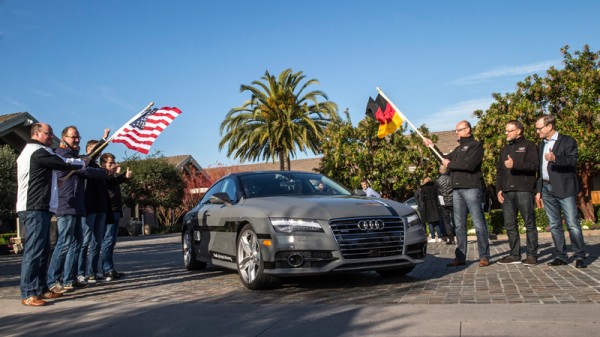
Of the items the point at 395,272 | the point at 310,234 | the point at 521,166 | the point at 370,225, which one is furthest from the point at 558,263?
the point at 310,234

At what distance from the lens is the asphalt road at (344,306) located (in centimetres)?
461

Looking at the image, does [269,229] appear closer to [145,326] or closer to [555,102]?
[145,326]

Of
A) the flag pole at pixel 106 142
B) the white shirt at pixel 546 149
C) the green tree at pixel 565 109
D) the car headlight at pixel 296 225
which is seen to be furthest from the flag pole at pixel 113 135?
the green tree at pixel 565 109

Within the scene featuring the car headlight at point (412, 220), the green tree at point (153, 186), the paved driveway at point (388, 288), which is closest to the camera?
the paved driveway at point (388, 288)

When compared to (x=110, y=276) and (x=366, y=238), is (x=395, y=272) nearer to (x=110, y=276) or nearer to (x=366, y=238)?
(x=366, y=238)

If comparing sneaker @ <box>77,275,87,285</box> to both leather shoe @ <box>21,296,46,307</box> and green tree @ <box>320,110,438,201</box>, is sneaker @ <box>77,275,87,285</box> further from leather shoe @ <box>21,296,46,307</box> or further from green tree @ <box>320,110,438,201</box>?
green tree @ <box>320,110,438,201</box>

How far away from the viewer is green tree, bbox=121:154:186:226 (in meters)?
42.3

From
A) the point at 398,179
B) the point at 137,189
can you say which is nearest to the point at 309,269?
the point at 398,179

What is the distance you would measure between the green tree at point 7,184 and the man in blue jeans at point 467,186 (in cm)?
1995

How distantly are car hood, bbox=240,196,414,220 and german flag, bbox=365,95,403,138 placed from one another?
335cm

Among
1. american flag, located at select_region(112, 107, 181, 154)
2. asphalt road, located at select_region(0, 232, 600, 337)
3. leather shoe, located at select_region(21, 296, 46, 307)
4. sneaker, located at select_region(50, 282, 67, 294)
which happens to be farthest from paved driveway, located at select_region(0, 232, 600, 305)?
american flag, located at select_region(112, 107, 181, 154)

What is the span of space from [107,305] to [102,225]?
7.45 feet

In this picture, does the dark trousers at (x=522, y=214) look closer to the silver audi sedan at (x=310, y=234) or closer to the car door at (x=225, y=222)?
the silver audi sedan at (x=310, y=234)

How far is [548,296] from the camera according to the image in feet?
18.5
